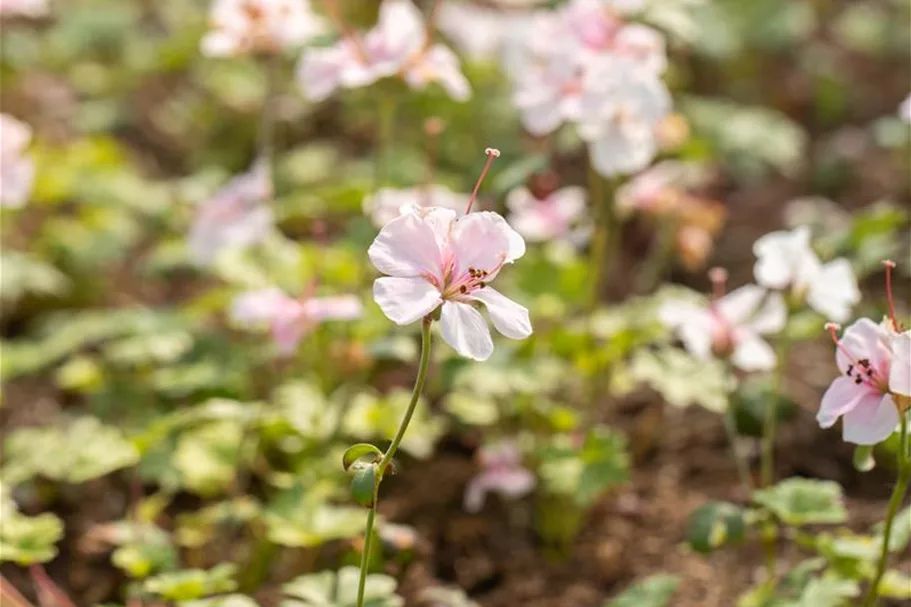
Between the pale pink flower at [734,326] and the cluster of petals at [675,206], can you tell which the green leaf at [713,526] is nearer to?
the pale pink flower at [734,326]

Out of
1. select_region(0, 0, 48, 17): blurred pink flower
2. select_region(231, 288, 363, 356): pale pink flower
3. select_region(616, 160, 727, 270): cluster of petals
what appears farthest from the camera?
select_region(0, 0, 48, 17): blurred pink flower

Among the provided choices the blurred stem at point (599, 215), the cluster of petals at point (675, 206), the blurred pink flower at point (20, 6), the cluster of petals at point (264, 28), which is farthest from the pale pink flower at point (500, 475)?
the blurred pink flower at point (20, 6)

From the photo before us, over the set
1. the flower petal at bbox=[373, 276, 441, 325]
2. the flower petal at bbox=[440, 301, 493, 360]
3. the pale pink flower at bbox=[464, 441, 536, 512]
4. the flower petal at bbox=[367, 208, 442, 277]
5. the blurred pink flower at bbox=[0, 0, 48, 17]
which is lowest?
the flower petal at bbox=[440, 301, 493, 360]

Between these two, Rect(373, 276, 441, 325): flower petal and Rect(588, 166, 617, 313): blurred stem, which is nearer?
Rect(373, 276, 441, 325): flower petal

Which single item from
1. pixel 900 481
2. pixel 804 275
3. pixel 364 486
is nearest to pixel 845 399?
pixel 900 481

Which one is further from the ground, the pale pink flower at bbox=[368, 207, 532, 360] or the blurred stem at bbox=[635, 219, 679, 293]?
the blurred stem at bbox=[635, 219, 679, 293]

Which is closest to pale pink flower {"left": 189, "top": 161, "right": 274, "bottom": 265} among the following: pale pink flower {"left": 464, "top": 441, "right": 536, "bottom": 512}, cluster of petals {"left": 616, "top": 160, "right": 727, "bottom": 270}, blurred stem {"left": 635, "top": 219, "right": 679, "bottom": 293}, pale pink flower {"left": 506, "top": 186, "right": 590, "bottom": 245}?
pale pink flower {"left": 506, "top": 186, "right": 590, "bottom": 245}

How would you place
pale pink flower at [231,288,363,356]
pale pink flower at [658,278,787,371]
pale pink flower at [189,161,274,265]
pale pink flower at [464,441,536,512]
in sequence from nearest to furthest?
pale pink flower at [658,278,787,371] → pale pink flower at [231,288,363,356] → pale pink flower at [464,441,536,512] → pale pink flower at [189,161,274,265]

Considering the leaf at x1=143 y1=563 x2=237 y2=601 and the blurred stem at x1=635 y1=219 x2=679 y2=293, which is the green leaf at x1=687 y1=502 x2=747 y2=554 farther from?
the blurred stem at x1=635 y1=219 x2=679 y2=293
